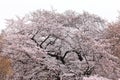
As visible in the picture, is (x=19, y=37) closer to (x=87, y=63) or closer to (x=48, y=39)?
(x=48, y=39)

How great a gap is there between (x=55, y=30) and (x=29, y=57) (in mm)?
2530

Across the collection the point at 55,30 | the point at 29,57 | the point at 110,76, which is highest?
the point at 55,30

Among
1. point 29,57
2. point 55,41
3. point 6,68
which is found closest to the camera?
point 6,68

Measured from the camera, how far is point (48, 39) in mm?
24703

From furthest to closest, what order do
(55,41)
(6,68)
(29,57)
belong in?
(55,41) < (29,57) < (6,68)

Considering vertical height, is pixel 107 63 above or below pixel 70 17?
below

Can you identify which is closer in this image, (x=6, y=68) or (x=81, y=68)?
(x=6, y=68)

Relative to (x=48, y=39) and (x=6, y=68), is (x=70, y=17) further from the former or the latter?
(x=6, y=68)

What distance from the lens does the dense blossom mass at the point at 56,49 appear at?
22766 mm

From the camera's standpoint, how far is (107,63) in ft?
77.8

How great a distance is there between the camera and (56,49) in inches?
946

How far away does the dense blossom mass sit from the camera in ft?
74.7

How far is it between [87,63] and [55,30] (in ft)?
9.12

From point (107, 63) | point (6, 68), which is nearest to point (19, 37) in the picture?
point (6, 68)
